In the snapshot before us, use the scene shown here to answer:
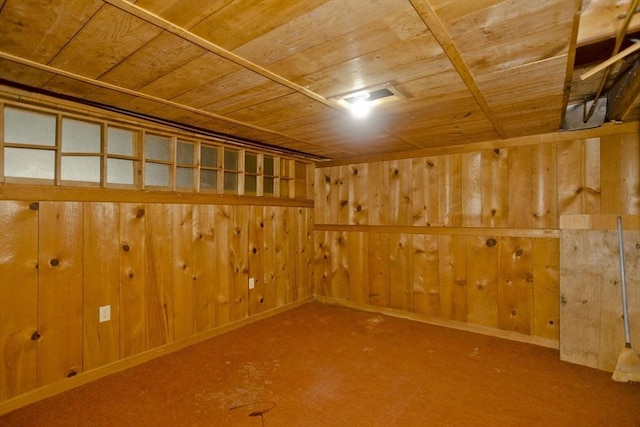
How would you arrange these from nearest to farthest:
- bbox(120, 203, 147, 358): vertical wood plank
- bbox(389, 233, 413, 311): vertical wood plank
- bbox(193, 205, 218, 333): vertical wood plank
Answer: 1. bbox(120, 203, 147, 358): vertical wood plank
2. bbox(193, 205, 218, 333): vertical wood plank
3. bbox(389, 233, 413, 311): vertical wood plank

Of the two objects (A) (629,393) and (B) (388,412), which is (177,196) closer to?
(B) (388,412)

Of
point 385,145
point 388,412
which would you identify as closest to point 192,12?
point 388,412

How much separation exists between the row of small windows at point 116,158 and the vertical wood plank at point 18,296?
0.26 meters

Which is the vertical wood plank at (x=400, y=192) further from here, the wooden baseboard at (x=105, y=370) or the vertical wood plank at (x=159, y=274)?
the vertical wood plank at (x=159, y=274)

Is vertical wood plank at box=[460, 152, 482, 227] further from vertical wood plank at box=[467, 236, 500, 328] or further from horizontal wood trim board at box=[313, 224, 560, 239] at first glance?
vertical wood plank at box=[467, 236, 500, 328]

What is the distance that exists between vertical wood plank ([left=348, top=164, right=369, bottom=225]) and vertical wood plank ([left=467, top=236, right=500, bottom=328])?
3.98 ft

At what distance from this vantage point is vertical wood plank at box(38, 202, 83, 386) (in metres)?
2.04

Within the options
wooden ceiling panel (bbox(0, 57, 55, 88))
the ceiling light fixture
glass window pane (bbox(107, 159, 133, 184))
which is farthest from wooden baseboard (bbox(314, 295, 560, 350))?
wooden ceiling panel (bbox(0, 57, 55, 88))

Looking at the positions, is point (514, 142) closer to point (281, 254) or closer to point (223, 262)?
point (281, 254)

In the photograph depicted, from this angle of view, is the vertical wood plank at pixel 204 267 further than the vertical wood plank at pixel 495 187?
No

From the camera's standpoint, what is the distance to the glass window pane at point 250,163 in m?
3.46

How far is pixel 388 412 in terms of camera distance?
6.15 ft

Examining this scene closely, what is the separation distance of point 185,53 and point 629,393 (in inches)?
127

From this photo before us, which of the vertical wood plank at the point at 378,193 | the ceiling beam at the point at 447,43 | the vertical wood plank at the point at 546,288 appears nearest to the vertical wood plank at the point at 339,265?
the vertical wood plank at the point at 378,193
